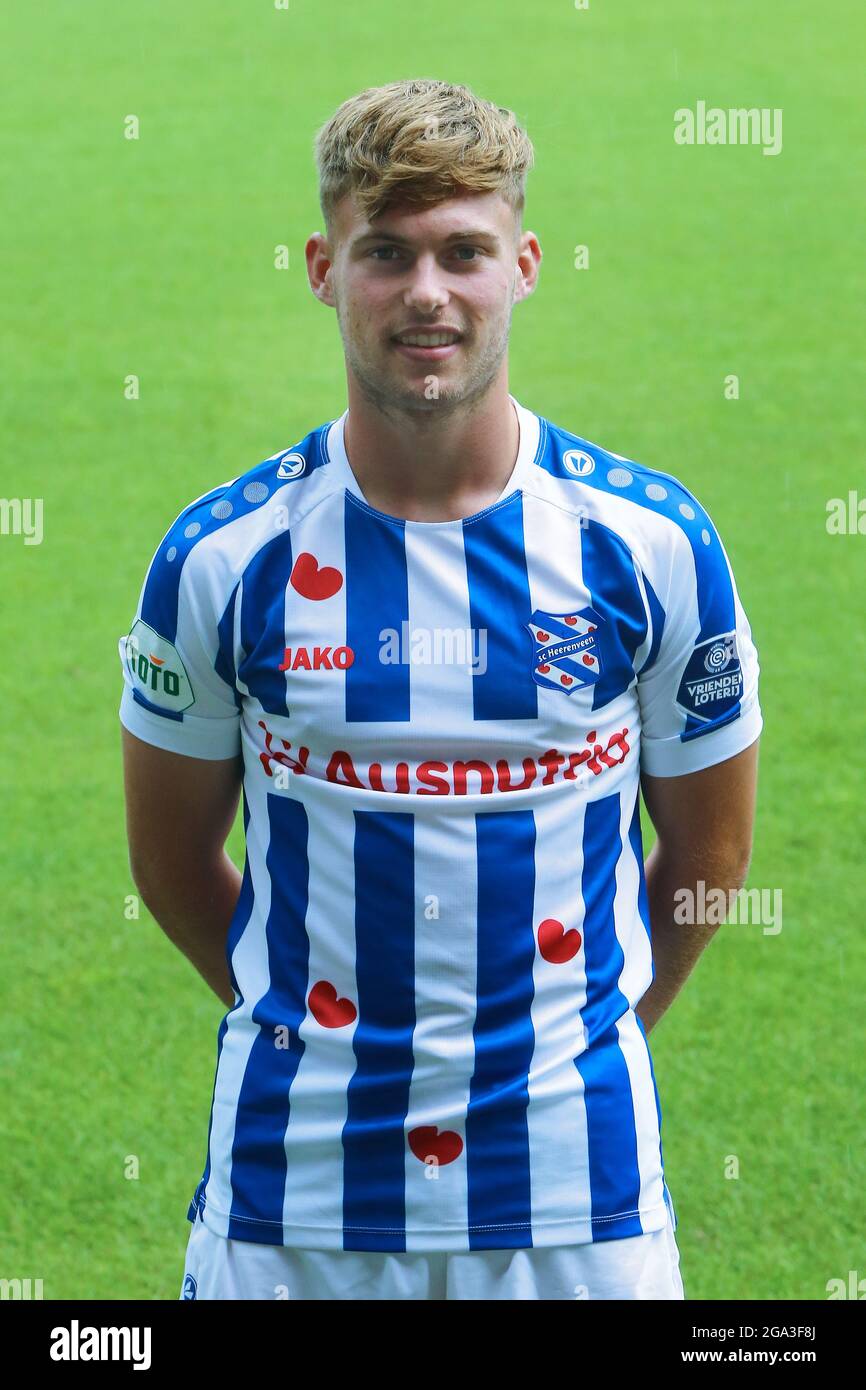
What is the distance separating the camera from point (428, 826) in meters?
2.20

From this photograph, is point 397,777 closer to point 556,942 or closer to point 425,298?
point 556,942

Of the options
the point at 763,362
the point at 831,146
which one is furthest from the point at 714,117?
the point at 763,362

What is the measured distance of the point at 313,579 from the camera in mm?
2268

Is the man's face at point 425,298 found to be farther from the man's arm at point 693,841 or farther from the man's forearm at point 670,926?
the man's forearm at point 670,926

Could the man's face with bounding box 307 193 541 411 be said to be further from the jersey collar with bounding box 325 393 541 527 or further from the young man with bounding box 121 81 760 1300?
the jersey collar with bounding box 325 393 541 527

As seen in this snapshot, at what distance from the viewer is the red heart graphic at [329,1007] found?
224 centimetres

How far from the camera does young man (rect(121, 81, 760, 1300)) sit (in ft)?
7.19

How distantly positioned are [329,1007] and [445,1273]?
1.19ft

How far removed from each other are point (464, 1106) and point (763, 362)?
8243mm

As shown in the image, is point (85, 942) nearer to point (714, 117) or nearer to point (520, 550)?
point (520, 550)

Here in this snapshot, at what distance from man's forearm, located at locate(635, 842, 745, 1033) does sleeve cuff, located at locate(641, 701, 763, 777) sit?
208 mm
